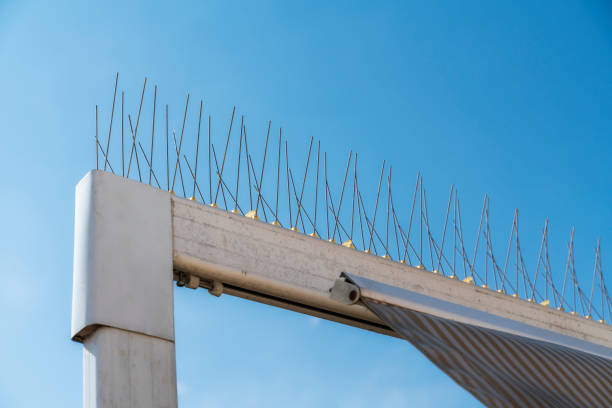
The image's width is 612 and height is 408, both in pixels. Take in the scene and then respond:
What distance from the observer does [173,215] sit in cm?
528

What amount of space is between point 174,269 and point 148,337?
0.60 metres

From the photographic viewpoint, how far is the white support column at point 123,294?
4.52m

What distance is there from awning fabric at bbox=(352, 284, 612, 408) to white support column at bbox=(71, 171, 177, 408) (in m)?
1.16

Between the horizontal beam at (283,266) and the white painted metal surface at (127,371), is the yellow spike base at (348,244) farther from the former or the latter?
the white painted metal surface at (127,371)

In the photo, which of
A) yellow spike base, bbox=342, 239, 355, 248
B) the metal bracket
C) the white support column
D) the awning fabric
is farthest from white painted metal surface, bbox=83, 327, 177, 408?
yellow spike base, bbox=342, 239, 355, 248

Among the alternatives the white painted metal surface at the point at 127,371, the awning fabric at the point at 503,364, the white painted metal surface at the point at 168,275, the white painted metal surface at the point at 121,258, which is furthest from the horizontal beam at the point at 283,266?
the awning fabric at the point at 503,364

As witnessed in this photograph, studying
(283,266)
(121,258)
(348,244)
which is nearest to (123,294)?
(121,258)

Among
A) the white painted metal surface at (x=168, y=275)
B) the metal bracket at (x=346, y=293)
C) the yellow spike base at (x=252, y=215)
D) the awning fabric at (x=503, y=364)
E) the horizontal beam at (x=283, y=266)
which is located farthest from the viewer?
the yellow spike base at (x=252, y=215)

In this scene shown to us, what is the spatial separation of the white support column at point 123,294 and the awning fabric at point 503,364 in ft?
3.82

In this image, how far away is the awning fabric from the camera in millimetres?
4035

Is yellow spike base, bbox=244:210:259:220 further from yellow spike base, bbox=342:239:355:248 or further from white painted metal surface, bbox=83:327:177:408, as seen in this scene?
white painted metal surface, bbox=83:327:177:408

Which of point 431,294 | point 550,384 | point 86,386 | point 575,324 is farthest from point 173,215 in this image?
point 575,324

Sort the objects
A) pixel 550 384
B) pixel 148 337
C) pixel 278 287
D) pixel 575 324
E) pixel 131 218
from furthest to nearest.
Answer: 1. pixel 575 324
2. pixel 278 287
3. pixel 131 218
4. pixel 148 337
5. pixel 550 384

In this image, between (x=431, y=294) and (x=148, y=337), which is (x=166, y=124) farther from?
(x=431, y=294)
